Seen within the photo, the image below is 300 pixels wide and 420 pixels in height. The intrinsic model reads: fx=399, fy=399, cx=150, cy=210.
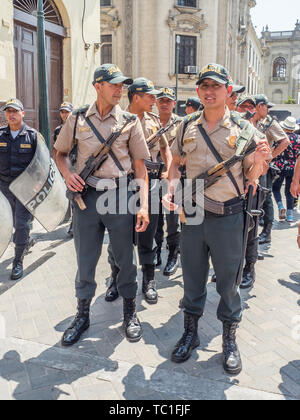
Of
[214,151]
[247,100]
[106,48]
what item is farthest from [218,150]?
[106,48]

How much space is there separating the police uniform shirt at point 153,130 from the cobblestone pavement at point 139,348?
151 cm

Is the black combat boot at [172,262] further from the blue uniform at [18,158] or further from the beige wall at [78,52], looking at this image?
the beige wall at [78,52]

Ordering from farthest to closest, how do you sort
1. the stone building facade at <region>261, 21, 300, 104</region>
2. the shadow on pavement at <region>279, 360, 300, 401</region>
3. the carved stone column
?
the stone building facade at <region>261, 21, 300, 104</region> → the carved stone column → the shadow on pavement at <region>279, 360, 300, 401</region>

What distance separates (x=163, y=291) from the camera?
4395mm

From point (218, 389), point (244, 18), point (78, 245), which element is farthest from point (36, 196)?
point (244, 18)

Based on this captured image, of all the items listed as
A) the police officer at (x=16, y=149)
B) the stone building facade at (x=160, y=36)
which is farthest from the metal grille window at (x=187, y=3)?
the police officer at (x=16, y=149)

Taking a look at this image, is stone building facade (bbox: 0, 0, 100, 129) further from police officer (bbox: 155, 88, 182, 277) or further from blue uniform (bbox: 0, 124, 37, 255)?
police officer (bbox: 155, 88, 182, 277)

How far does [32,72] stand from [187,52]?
21637 millimetres

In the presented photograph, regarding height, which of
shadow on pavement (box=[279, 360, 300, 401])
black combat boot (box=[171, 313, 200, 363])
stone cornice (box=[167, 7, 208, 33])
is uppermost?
stone cornice (box=[167, 7, 208, 33])

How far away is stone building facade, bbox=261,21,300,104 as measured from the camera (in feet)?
220

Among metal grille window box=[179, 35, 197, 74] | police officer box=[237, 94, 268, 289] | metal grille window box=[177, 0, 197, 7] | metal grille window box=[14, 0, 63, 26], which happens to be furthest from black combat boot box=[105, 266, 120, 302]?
metal grille window box=[177, 0, 197, 7]

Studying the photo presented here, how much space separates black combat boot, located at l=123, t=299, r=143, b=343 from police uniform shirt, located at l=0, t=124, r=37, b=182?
2281 millimetres

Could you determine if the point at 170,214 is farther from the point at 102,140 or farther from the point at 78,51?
the point at 78,51
